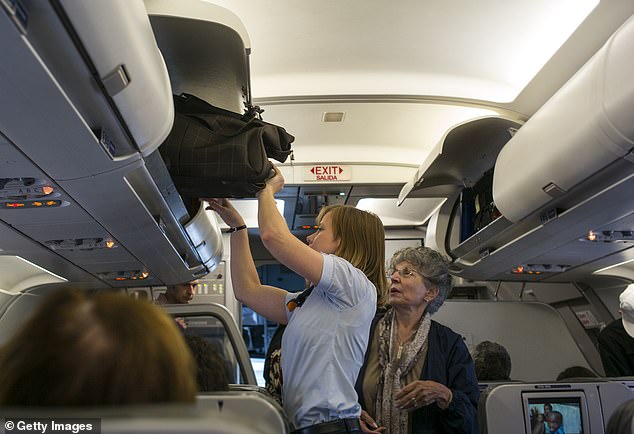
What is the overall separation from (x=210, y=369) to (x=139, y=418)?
5.00ft

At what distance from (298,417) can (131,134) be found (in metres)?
1.22

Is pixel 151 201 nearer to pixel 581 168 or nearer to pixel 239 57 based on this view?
pixel 239 57

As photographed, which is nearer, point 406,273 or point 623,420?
point 623,420

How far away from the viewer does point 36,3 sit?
167 centimetres

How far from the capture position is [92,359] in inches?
26.5

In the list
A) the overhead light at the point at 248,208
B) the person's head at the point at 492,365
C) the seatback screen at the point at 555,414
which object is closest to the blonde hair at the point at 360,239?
the seatback screen at the point at 555,414

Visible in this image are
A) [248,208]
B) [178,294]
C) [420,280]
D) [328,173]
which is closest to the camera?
[420,280]

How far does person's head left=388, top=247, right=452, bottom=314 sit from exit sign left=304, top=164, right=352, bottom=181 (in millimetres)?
2110

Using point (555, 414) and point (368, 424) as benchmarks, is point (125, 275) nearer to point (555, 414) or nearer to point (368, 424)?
point (368, 424)

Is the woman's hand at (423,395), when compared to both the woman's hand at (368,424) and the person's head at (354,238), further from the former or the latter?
the person's head at (354,238)

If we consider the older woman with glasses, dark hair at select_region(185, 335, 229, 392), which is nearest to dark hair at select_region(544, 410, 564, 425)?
the older woman with glasses

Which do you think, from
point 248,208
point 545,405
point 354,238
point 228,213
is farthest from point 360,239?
point 248,208

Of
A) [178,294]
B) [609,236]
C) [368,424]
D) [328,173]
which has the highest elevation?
[328,173]

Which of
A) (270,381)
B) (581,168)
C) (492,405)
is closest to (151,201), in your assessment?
(270,381)
